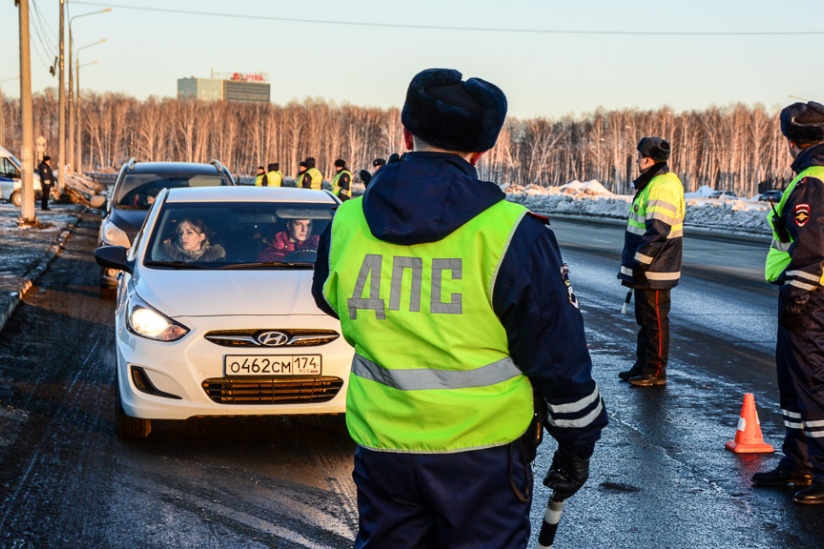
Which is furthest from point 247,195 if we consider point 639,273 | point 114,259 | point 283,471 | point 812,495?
point 812,495

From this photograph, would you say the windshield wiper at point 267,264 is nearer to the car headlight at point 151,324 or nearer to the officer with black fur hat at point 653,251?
the car headlight at point 151,324

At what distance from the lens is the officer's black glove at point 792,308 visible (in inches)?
204

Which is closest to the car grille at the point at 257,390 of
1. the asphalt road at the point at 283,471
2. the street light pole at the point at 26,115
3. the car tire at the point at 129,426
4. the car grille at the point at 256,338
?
the car grille at the point at 256,338

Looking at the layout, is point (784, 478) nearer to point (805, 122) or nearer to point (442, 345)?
point (805, 122)

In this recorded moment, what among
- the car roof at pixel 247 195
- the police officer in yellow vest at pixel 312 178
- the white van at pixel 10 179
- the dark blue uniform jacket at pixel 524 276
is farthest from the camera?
the white van at pixel 10 179

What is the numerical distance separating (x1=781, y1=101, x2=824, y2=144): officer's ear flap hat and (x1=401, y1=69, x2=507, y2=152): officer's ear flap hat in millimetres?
3203

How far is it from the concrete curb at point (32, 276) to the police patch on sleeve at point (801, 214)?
311 inches

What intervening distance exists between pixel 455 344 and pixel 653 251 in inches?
223

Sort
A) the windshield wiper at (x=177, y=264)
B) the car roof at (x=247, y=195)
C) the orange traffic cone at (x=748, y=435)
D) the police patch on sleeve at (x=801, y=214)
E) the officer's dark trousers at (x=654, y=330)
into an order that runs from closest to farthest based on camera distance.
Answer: the police patch on sleeve at (x=801, y=214) → the orange traffic cone at (x=748, y=435) → the windshield wiper at (x=177, y=264) → the car roof at (x=247, y=195) → the officer's dark trousers at (x=654, y=330)

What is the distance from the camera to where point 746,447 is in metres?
6.16

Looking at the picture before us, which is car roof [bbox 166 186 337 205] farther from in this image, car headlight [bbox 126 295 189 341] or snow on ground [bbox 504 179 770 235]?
snow on ground [bbox 504 179 770 235]

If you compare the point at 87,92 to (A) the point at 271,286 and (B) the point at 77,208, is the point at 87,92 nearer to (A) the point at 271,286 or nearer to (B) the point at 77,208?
(B) the point at 77,208

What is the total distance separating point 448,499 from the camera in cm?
248

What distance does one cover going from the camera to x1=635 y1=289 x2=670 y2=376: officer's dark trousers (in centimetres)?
805
